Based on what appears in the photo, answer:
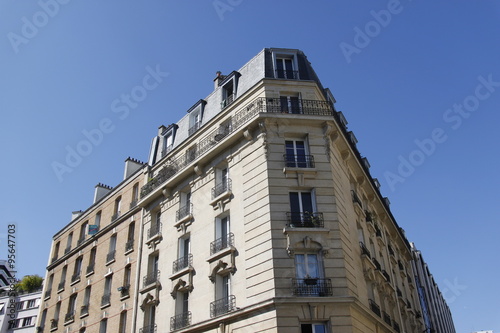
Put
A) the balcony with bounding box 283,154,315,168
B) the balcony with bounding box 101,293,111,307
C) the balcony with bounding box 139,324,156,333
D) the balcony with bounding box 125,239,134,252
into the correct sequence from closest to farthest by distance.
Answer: the balcony with bounding box 283,154,315,168 → the balcony with bounding box 139,324,156,333 → the balcony with bounding box 101,293,111,307 → the balcony with bounding box 125,239,134,252

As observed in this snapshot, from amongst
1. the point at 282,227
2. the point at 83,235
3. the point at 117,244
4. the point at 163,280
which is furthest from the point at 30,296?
the point at 282,227

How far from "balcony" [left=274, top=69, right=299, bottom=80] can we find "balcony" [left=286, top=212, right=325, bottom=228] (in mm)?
7219

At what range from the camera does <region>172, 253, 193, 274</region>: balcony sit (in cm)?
1986

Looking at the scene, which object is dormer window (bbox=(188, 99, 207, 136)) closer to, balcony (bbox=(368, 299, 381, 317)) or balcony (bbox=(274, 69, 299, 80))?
balcony (bbox=(274, 69, 299, 80))

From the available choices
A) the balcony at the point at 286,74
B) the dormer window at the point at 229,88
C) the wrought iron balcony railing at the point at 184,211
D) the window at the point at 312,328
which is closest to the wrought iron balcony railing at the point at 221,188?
the wrought iron balcony railing at the point at 184,211

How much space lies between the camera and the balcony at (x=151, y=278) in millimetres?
21544

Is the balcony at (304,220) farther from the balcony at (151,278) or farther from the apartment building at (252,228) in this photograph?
the balcony at (151,278)

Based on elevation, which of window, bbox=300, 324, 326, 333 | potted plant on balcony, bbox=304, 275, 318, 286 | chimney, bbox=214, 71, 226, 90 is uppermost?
chimney, bbox=214, 71, 226, 90

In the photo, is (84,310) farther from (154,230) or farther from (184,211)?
(184,211)

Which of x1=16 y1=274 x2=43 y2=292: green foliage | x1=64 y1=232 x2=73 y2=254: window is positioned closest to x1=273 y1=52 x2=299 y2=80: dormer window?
x1=64 y1=232 x2=73 y2=254: window

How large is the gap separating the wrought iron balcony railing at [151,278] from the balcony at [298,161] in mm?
8787

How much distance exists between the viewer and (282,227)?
16.7m

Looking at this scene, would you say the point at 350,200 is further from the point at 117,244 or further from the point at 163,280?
the point at 117,244

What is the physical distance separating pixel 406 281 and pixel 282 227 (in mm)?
17980
